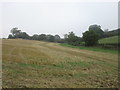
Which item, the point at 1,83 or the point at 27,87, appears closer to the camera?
the point at 27,87

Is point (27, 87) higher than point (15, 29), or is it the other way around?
point (15, 29)

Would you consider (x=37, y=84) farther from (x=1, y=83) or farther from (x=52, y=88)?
(x=1, y=83)

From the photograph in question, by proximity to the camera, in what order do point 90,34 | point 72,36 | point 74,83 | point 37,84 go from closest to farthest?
point 37,84 → point 74,83 → point 90,34 → point 72,36

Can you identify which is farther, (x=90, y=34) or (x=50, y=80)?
(x=90, y=34)

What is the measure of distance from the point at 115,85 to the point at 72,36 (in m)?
59.3

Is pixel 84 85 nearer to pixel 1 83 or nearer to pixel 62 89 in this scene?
pixel 62 89

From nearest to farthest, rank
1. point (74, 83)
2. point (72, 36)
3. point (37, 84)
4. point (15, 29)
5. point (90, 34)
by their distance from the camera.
→ point (37, 84) → point (74, 83) → point (90, 34) → point (72, 36) → point (15, 29)

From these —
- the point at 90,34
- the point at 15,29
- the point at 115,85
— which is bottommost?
the point at 115,85

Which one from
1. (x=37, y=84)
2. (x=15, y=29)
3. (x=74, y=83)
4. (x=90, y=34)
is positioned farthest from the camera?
(x=15, y=29)

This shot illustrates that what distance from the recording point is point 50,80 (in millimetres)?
5844

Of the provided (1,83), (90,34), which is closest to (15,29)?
(90,34)

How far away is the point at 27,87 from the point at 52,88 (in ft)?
3.03

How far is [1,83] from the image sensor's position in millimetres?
5258

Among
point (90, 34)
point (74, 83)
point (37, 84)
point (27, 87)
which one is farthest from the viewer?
point (90, 34)
